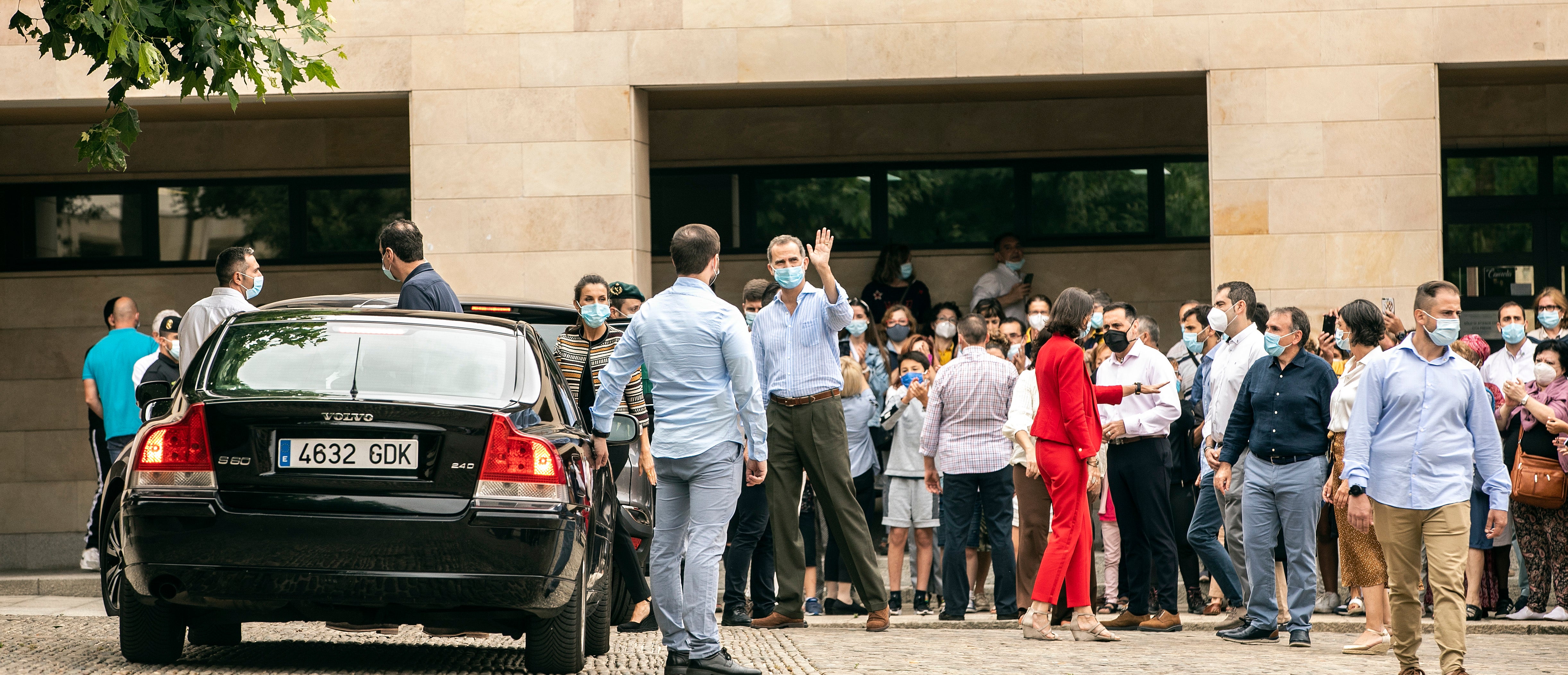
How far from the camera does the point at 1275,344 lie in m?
8.76

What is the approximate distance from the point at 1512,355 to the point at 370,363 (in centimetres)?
847

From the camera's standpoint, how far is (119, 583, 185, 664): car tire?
636 cm

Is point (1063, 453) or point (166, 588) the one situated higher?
point (1063, 453)

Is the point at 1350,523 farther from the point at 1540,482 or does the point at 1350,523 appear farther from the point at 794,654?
the point at 794,654

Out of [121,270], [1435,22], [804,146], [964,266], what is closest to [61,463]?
[121,270]

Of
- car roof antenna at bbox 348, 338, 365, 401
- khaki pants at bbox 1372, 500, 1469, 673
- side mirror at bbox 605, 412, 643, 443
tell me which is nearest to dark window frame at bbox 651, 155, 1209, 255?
khaki pants at bbox 1372, 500, 1469, 673

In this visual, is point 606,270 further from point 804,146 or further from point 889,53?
point 804,146

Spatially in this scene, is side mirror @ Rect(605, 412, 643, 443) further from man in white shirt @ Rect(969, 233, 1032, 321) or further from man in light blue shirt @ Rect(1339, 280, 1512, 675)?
man in white shirt @ Rect(969, 233, 1032, 321)

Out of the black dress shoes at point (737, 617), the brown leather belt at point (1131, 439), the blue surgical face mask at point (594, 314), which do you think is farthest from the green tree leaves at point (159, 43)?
the brown leather belt at point (1131, 439)

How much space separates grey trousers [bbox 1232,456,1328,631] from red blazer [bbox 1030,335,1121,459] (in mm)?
967

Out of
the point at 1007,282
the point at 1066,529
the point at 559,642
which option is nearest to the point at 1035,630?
the point at 1066,529

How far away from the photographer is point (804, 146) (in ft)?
54.4

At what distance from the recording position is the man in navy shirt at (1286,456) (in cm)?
866

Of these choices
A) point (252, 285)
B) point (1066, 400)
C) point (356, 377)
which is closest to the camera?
point (356, 377)
